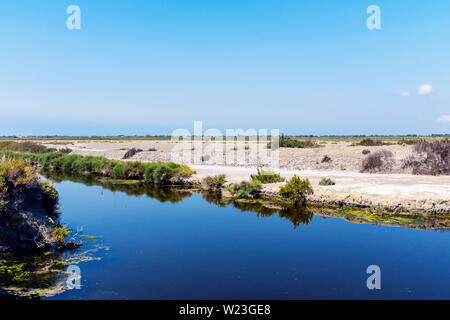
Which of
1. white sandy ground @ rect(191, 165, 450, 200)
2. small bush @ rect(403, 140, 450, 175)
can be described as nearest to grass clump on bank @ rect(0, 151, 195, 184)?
white sandy ground @ rect(191, 165, 450, 200)

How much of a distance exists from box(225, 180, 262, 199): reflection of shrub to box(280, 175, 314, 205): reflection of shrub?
1.84 metres

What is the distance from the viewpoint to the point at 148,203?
19516mm

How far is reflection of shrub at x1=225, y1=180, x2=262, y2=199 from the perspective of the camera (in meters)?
20.2

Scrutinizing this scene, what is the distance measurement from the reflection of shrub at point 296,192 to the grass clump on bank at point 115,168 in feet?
30.6

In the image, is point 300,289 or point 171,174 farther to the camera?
point 171,174

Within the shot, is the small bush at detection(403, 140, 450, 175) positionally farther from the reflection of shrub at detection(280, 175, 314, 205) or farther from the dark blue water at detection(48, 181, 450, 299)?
the dark blue water at detection(48, 181, 450, 299)

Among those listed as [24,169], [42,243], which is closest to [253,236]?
[42,243]

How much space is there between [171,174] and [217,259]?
16.6 meters

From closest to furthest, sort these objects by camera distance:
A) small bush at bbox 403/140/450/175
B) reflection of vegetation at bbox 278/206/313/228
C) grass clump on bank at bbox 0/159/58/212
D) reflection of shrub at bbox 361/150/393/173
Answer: grass clump on bank at bbox 0/159/58/212 → reflection of vegetation at bbox 278/206/313/228 → small bush at bbox 403/140/450/175 → reflection of shrub at bbox 361/150/393/173

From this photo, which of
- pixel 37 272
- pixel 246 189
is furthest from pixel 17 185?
A: pixel 246 189

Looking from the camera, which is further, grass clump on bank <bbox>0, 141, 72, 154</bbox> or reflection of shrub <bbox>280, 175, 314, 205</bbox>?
grass clump on bank <bbox>0, 141, 72, 154</bbox>

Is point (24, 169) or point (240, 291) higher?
point (24, 169)

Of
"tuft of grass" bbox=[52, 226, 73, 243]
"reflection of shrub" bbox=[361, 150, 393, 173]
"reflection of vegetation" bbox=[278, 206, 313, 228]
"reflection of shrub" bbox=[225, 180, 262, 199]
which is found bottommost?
"reflection of vegetation" bbox=[278, 206, 313, 228]
